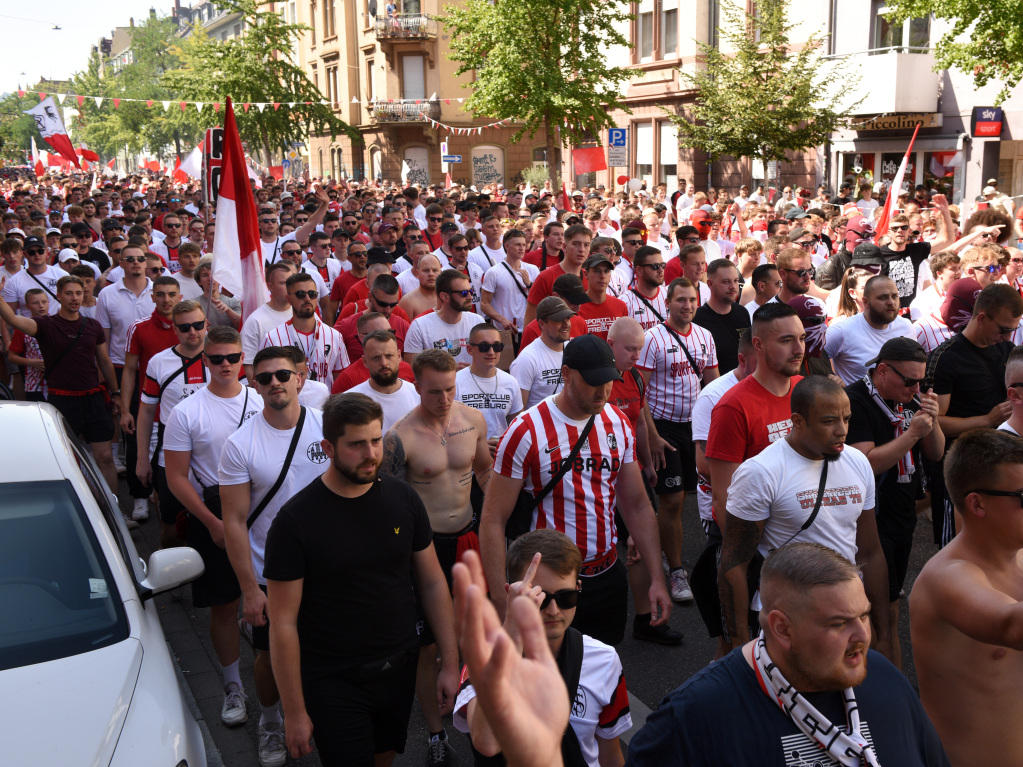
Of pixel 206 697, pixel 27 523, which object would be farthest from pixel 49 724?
pixel 206 697

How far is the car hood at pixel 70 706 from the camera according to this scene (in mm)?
2846

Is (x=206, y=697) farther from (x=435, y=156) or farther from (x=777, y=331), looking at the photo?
(x=435, y=156)

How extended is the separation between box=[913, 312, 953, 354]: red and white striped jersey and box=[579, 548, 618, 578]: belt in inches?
137

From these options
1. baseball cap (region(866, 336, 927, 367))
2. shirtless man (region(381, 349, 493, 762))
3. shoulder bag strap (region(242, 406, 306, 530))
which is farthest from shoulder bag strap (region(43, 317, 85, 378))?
baseball cap (region(866, 336, 927, 367))

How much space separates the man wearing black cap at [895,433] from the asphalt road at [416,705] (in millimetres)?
822

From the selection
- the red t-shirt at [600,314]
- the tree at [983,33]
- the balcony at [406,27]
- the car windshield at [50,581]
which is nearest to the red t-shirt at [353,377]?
the red t-shirt at [600,314]

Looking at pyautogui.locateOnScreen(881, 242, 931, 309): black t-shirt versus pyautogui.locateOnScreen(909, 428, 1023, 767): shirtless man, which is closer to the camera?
pyautogui.locateOnScreen(909, 428, 1023, 767): shirtless man

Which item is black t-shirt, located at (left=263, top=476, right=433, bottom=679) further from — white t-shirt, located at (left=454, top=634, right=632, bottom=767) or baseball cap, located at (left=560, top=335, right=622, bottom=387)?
baseball cap, located at (left=560, top=335, right=622, bottom=387)

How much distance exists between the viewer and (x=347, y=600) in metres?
3.66

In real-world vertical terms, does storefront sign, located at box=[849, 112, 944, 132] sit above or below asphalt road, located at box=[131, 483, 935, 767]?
above

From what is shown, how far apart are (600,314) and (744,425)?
3.14 m

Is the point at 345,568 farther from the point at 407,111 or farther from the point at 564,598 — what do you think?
the point at 407,111

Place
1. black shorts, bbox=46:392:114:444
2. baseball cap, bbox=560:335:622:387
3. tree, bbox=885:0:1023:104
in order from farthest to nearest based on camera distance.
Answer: tree, bbox=885:0:1023:104
black shorts, bbox=46:392:114:444
baseball cap, bbox=560:335:622:387

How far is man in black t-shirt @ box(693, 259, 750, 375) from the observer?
286 inches
